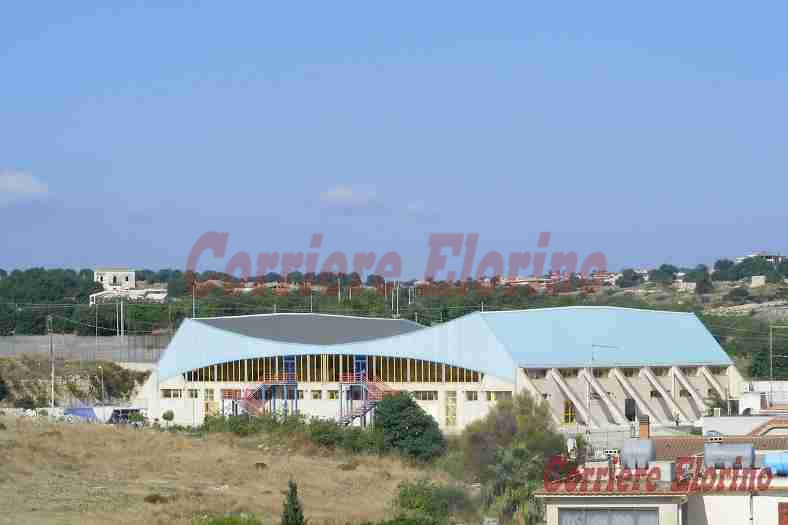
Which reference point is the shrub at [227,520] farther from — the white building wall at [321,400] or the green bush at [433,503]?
the white building wall at [321,400]

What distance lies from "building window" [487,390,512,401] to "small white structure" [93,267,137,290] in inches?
5077

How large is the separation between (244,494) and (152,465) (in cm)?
687

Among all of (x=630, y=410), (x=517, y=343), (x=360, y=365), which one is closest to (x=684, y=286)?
(x=630, y=410)

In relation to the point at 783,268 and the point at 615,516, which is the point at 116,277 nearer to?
the point at 783,268

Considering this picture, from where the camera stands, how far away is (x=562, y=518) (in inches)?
845

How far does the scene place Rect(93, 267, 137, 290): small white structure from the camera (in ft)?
628

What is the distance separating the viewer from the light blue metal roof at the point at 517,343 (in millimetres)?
66812

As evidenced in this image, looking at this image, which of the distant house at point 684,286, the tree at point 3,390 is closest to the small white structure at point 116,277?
the distant house at point 684,286

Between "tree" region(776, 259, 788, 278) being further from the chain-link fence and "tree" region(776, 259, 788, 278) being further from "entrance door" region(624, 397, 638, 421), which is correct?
"entrance door" region(624, 397, 638, 421)

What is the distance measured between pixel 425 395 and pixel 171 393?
13.6 meters

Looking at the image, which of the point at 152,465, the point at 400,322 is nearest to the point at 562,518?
the point at 152,465

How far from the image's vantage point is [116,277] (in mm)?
194375

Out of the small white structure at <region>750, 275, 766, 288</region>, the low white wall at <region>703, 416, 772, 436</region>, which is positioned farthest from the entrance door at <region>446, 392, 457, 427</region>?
the small white structure at <region>750, 275, 766, 288</region>

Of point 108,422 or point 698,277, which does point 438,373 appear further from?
point 698,277
